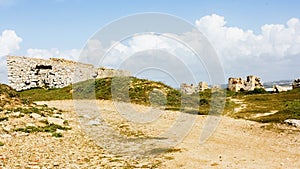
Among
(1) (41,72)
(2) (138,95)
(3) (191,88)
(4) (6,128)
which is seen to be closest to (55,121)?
(4) (6,128)

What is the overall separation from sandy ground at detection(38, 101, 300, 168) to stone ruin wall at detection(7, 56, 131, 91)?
18.9m

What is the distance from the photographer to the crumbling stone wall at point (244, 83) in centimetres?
8282

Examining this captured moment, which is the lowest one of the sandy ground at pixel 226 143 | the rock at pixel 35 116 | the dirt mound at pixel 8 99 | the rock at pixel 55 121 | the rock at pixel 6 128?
the sandy ground at pixel 226 143

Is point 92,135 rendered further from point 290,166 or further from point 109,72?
point 109,72

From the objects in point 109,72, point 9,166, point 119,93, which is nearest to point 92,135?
point 9,166

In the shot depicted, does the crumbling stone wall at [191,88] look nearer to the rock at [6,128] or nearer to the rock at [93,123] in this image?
the rock at [93,123]

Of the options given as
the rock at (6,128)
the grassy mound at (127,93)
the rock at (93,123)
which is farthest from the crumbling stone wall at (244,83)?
the rock at (6,128)

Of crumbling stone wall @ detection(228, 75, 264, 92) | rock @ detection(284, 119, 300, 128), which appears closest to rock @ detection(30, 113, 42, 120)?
rock @ detection(284, 119, 300, 128)

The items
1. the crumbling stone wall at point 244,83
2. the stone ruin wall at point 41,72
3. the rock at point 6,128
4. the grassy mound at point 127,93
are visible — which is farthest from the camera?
the crumbling stone wall at point 244,83

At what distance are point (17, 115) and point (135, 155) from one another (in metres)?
9.83

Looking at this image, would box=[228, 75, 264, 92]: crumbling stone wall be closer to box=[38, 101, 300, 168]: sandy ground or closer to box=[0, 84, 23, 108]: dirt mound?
box=[38, 101, 300, 168]: sandy ground

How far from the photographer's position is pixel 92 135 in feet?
65.2

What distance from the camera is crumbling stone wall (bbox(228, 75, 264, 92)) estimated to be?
8282 cm

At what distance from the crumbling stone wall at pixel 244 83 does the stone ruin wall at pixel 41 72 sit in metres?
45.3
